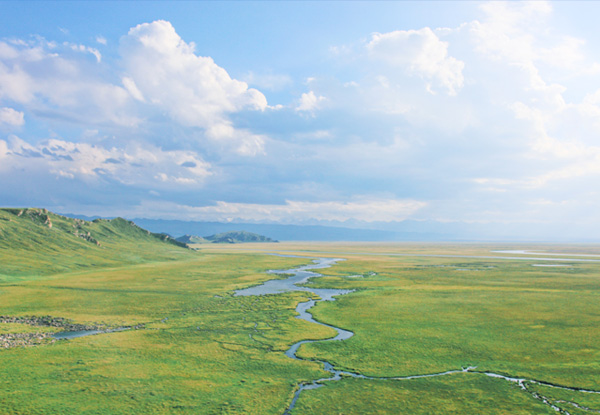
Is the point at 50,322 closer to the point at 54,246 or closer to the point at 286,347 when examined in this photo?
the point at 286,347

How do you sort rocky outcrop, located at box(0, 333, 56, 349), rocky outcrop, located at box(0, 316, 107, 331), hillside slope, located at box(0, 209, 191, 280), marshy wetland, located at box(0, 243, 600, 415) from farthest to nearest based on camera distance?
hillside slope, located at box(0, 209, 191, 280) → rocky outcrop, located at box(0, 316, 107, 331) → rocky outcrop, located at box(0, 333, 56, 349) → marshy wetland, located at box(0, 243, 600, 415)

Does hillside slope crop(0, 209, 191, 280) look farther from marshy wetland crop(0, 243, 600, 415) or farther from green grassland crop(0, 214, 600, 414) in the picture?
marshy wetland crop(0, 243, 600, 415)

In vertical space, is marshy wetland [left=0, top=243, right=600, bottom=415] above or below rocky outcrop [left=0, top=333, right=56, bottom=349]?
above

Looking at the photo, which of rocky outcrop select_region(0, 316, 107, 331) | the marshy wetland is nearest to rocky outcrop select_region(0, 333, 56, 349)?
the marshy wetland

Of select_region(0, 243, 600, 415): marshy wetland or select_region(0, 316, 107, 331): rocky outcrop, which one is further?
select_region(0, 316, 107, 331): rocky outcrop

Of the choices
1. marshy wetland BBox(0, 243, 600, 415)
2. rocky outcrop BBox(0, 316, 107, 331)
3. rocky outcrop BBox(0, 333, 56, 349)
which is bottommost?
rocky outcrop BBox(0, 316, 107, 331)

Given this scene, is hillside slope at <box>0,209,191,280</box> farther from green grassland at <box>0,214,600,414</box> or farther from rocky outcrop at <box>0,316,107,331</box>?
rocky outcrop at <box>0,316,107,331</box>

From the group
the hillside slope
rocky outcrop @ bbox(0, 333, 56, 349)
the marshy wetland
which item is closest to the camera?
the marshy wetland

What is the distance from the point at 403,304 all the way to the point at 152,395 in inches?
1689

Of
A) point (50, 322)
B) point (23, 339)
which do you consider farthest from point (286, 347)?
point (50, 322)

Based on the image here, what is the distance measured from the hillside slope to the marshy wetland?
4218cm

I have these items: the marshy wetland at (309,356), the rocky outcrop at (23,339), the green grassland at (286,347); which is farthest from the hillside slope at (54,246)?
the rocky outcrop at (23,339)

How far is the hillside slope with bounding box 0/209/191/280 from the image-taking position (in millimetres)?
98375

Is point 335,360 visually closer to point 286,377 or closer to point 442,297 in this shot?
point 286,377
